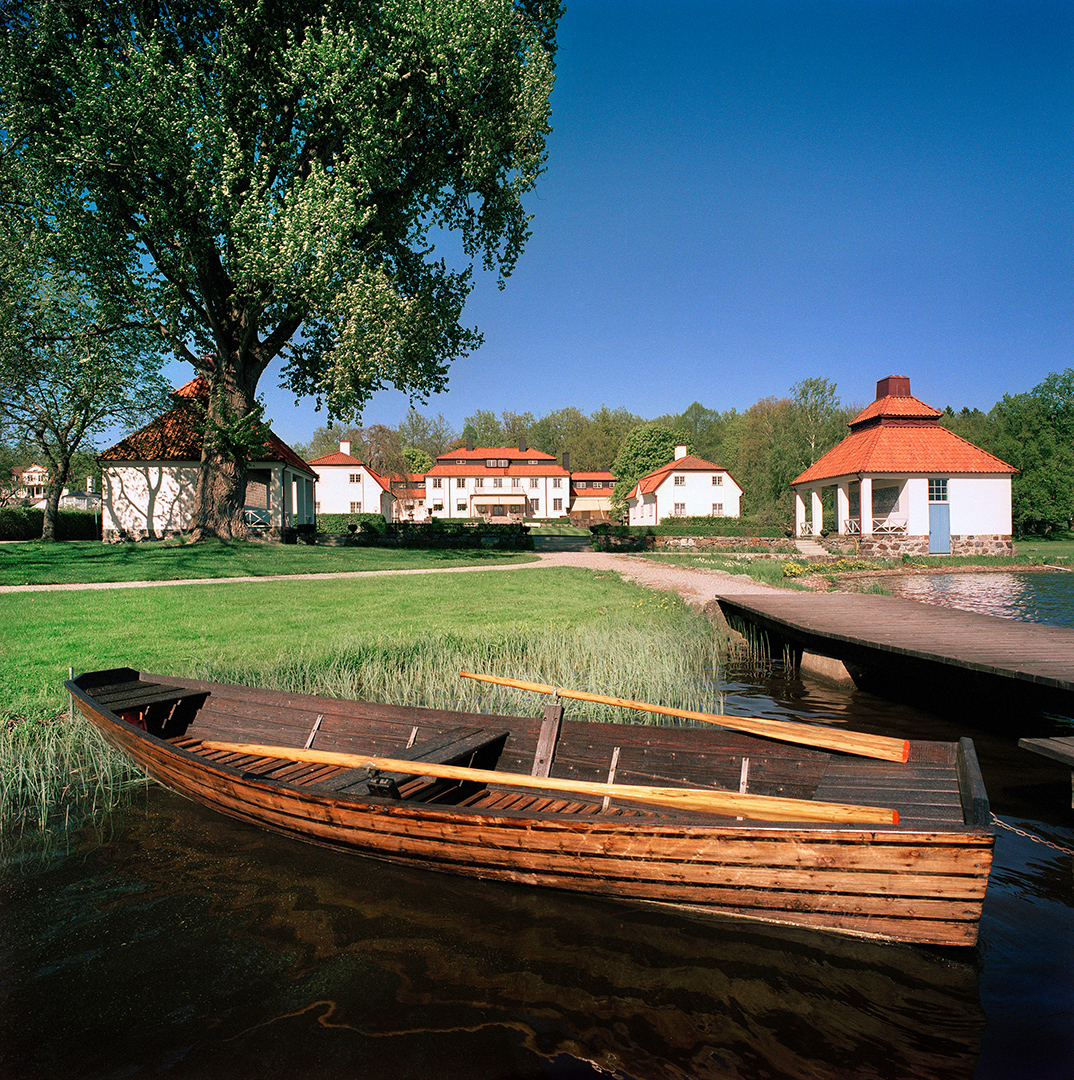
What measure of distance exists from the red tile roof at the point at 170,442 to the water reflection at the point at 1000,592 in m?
25.2

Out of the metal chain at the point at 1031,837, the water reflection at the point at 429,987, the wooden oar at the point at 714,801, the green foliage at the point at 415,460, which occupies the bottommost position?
the water reflection at the point at 429,987

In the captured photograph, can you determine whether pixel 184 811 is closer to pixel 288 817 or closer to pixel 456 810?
pixel 288 817

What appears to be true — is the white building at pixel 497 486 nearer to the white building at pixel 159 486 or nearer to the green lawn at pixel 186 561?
the white building at pixel 159 486

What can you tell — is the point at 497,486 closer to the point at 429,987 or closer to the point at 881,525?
the point at 881,525

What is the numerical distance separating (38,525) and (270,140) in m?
24.9

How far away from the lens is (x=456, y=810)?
3734 millimetres

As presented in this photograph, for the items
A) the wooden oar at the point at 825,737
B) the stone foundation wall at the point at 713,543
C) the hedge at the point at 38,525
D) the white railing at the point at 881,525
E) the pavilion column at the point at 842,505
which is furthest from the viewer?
the stone foundation wall at the point at 713,543

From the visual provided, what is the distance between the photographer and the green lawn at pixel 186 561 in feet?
53.8

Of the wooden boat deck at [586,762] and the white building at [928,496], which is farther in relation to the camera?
the white building at [928,496]

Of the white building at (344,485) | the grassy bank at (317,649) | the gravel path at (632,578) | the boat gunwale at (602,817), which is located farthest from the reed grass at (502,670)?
the white building at (344,485)

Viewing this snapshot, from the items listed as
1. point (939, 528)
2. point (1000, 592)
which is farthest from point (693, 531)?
point (1000, 592)

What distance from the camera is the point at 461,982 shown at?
3.29 metres

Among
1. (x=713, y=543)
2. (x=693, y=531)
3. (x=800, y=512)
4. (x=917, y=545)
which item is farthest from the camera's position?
(x=693, y=531)

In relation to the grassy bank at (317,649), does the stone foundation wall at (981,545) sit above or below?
above
